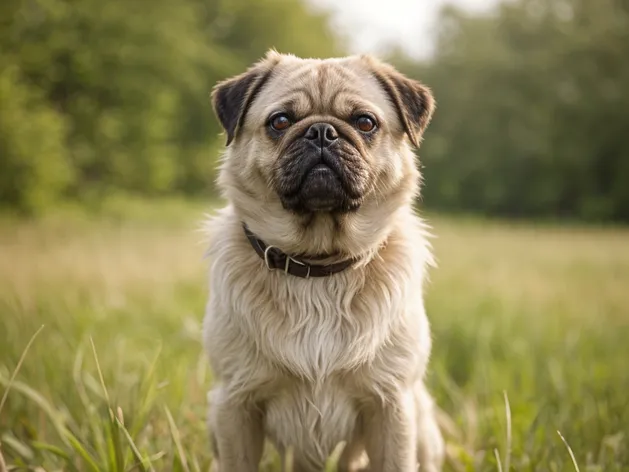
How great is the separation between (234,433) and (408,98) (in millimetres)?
1898

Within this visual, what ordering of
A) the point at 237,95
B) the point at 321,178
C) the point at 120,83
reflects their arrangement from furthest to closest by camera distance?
1. the point at 120,83
2. the point at 237,95
3. the point at 321,178

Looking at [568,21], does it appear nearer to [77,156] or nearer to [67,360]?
[77,156]

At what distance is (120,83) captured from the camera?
988cm

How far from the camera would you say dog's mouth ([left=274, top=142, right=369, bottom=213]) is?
2613mm

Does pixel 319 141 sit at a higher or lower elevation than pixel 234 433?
higher

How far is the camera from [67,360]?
3.64 meters

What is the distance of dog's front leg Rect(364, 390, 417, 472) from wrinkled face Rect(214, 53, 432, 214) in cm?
93

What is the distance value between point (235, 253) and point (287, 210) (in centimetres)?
33

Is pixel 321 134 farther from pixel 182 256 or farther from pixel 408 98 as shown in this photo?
pixel 182 256

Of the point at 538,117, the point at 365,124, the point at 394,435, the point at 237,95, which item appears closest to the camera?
the point at 394,435

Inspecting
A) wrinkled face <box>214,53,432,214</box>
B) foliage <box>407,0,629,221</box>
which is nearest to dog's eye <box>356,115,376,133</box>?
wrinkled face <box>214,53,432,214</box>

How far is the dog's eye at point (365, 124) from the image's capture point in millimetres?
2832

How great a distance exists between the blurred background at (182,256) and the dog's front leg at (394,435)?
0.39m

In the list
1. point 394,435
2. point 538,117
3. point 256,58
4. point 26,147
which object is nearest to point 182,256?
point 26,147
